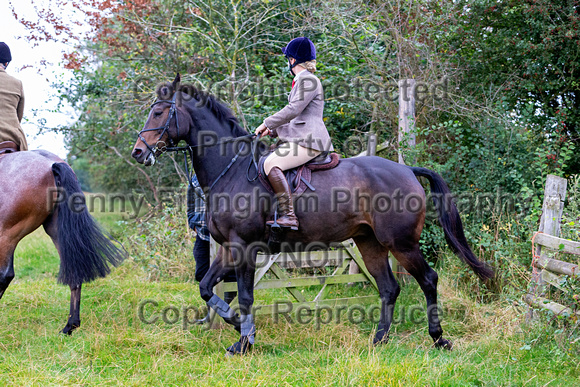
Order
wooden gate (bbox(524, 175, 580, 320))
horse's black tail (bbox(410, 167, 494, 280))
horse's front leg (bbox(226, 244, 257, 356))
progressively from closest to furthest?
wooden gate (bbox(524, 175, 580, 320)), horse's front leg (bbox(226, 244, 257, 356)), horse's black tail (bbox(410, 167, 494, 280))

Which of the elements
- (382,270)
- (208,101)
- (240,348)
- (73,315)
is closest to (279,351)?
(240,348)

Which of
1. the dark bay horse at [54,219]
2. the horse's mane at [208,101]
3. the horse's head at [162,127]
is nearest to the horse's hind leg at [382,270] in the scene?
the horse's mane at [208,101]

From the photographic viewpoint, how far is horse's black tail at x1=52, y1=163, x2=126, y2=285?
4.65 meters

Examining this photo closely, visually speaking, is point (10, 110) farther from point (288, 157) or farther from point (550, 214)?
point (550, 214)

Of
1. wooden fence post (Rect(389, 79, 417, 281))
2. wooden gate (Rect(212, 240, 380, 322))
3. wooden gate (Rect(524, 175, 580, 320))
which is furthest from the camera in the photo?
wooden fence post (Rect(389, 79, 417, 281))

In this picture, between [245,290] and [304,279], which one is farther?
[304,279]

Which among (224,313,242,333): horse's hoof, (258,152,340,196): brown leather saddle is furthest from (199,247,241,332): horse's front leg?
(258,152,340,196): brown leather saddle

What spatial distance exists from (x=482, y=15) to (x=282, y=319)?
5.85 m

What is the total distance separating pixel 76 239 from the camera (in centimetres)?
469

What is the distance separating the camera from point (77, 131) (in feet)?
37.3

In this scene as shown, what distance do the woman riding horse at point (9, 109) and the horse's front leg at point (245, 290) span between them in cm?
288

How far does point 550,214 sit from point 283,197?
2.72m

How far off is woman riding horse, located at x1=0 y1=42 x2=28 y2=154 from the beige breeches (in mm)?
2942

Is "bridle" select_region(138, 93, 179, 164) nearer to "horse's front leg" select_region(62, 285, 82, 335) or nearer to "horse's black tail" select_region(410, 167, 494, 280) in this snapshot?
"horse's front leg" select_region(62, 285, 82, 335)
